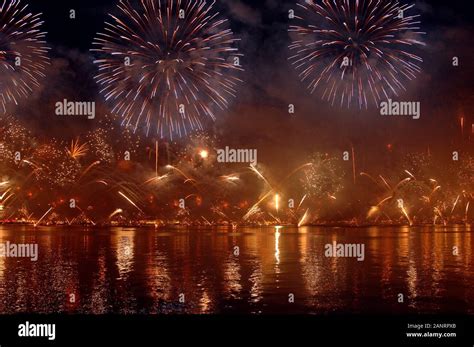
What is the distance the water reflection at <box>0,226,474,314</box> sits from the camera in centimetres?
1516

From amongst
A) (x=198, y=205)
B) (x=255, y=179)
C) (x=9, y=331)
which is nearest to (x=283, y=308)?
(x=9, y=331)

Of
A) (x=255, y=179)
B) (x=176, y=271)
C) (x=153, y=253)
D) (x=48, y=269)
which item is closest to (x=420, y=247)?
(x=153, y=253)

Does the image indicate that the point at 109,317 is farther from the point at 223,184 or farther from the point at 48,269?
the point at 223,184

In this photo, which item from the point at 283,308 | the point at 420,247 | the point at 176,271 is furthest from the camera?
the point at 420,247

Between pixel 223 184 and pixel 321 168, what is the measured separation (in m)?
13.9

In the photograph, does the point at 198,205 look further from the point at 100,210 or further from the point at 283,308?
the point at 283,308

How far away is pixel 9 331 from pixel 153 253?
15.8m

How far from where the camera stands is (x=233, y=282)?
19016mm

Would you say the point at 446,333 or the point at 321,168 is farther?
the point at 321,168

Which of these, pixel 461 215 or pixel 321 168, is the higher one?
pixel 321 168

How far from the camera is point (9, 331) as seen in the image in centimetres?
1333

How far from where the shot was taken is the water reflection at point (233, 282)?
15.2 m

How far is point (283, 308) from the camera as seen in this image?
48.8 feet

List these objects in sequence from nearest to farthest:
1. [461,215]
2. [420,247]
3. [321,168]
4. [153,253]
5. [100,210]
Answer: [153,253], [420,247], [100,210], [321,168], [461,215]
